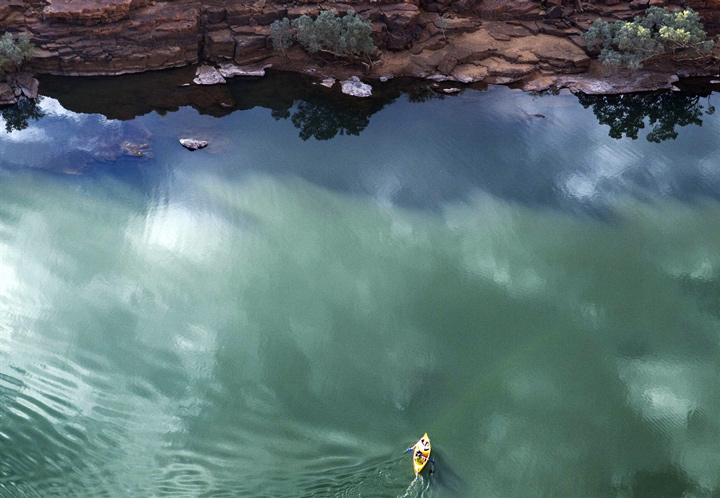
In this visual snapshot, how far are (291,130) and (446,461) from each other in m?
17.3

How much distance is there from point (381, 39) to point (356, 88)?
3.23m

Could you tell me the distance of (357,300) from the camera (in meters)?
20.6

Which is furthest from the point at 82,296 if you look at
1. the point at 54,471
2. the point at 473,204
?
the point at 473,204

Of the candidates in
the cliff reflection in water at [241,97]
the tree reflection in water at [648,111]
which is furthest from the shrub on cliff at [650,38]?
the cliff reflection in water at [241,97]

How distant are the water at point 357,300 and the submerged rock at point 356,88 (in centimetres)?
129

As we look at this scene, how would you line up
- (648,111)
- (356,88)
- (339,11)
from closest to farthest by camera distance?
(648,111)
(356,88)
(339,11)

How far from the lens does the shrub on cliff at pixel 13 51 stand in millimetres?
28281

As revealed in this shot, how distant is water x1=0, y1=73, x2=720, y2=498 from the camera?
1655cm

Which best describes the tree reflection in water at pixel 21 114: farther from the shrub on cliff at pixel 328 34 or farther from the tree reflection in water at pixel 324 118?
the shrub on cliff at pixel 328 34

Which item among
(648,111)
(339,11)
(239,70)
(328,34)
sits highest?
(339,11)

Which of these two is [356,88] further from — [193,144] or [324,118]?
[193,144]

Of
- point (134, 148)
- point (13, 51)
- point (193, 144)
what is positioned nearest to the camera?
point (134, 148)

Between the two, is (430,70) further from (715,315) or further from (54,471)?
(54,471)

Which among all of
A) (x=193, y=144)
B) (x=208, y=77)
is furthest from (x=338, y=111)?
(x=193, y=144)
